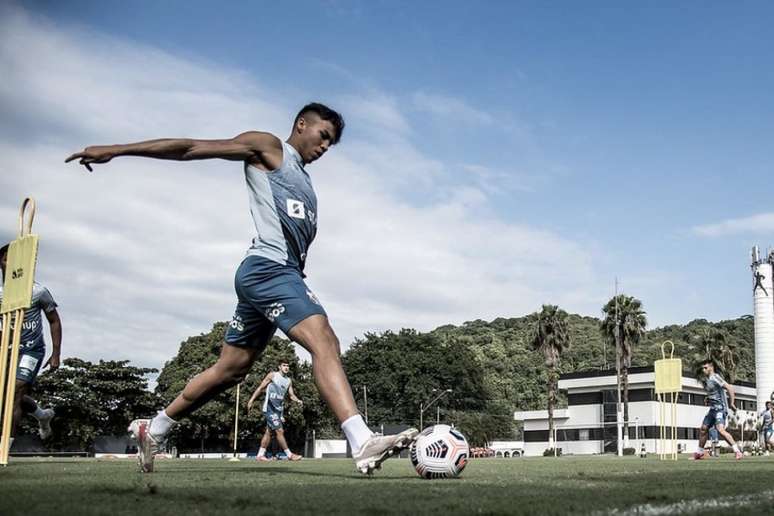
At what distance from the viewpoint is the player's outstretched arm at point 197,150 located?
5.52 meters

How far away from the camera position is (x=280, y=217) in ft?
19.9

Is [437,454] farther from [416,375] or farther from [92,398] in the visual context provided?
[416,375]

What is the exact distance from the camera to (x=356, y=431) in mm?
5570

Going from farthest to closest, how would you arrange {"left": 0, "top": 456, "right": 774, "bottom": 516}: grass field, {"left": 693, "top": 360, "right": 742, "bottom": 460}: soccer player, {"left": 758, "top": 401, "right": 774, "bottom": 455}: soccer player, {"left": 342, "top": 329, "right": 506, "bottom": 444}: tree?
{"left": 342, "top": 329, "right": 506, "bottom": 444}: tree, {"left": 758, "top": 401, "right": 774, "bottom": 455}: soccer player, {"left": 693, "top": 360, "right": 742, "bottom": 460}: soccer player, {"left": 0, "top": 456, "right": 774, "bottom": 516}: grass field

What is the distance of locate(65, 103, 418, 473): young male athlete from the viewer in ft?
18.3

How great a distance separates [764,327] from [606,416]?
17.6m

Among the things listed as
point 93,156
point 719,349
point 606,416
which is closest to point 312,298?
point 93,156

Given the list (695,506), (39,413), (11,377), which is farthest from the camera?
(39,413)

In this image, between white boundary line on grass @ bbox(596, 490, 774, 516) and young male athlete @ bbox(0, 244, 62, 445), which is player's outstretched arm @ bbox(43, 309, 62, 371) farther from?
white boundary line on grass @ bbox(596, 490, 774, 516)

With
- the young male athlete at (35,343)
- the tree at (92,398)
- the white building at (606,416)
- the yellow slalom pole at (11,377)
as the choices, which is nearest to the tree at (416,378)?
the white building at (606,416)

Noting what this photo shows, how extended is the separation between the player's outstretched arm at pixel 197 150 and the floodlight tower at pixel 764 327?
81.7 meters

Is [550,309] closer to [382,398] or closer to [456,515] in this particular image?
[382,398]

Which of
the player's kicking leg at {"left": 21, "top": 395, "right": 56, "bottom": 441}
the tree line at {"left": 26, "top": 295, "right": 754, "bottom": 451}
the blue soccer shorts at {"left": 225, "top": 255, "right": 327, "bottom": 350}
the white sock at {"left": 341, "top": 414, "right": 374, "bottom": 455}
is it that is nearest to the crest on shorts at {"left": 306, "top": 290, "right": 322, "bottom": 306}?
the blue soccer shorts at {"left": 225, "top": 255, "right": 327, "bottom": 350}

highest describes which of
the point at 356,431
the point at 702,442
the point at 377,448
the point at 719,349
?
the point at 719,349
